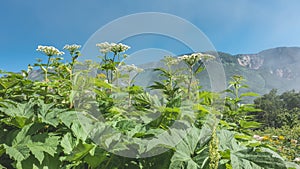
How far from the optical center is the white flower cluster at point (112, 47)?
1.98 metres

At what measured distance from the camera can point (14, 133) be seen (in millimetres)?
1261

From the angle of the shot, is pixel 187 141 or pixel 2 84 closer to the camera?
pixel 187 141

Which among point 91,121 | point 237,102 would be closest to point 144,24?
point 91,121

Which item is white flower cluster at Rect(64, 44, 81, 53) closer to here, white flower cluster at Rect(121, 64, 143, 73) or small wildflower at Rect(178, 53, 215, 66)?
white flower cluster at Rect(121, 64, 143, 73)

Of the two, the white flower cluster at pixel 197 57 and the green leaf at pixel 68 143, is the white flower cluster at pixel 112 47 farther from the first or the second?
the green leaf at pixel 68 143

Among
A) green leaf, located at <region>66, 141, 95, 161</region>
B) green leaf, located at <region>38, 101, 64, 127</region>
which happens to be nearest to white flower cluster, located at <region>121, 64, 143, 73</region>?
green leaf, located at <region>38, 101, 64, 127</region>

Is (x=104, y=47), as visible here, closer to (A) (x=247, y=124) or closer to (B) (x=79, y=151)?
(B) (x=79, y=151)

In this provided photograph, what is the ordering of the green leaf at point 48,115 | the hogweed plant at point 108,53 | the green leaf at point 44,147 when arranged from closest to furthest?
the green leaf at point 44,147
the green leaf at point 48,115
the hogweed plant at point 108,53

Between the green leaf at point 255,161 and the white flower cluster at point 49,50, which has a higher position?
the white flower cluster at point 49,50

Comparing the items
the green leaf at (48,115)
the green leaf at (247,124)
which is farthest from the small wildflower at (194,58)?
the green leaf at (48,115)

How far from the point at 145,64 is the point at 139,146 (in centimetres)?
89

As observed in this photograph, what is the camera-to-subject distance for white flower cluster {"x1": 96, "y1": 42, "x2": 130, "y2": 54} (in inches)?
77.9

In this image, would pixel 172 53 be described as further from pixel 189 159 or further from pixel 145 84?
pixel 189 159

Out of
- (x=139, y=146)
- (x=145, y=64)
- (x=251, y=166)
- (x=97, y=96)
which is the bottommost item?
(x=251, y=166)
